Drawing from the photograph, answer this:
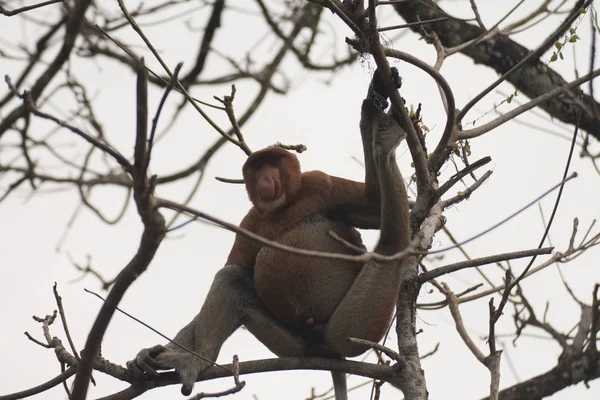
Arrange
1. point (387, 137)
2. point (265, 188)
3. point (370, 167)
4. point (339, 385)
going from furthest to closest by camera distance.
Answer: point (265, 188), point (339, 385), point (370, 167), point (387, 137)

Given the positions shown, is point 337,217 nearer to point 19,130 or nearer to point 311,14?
point 19,130

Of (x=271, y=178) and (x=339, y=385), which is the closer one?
(x=339, y=385)

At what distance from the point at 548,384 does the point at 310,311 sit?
211cm

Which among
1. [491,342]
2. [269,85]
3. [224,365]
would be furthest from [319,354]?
[269,85]

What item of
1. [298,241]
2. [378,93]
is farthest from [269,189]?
[378,93]

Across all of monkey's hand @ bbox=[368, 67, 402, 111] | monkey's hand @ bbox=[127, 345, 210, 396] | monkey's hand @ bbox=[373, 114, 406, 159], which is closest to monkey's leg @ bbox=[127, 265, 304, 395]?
monkey's hand @ bbox=[127, 345, 210, 396]

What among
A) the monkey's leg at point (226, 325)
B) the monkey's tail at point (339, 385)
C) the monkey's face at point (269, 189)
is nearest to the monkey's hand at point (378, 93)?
the monkey's face at point (269, 189)

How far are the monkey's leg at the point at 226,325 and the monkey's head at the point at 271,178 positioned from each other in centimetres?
53

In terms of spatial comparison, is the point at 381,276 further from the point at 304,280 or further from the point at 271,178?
the point at 271,178

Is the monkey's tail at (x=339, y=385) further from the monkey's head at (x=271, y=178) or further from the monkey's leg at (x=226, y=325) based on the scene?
the monkey's head at (x=271, y=178)

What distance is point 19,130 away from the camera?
232 inches

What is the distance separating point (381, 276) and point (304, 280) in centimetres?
56

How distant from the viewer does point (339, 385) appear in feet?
17.3

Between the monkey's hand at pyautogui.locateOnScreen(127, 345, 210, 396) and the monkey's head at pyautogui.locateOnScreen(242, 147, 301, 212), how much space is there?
1103mm
